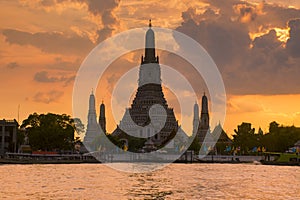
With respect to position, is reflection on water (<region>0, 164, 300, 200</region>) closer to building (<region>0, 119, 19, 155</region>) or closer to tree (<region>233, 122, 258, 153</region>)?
building (<region>0, 119, 19, 155</region>)

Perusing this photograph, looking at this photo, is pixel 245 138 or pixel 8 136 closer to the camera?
pixel 8 136

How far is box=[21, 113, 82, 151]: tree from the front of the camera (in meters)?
139

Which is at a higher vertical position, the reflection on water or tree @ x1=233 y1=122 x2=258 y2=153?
tree @ x1=233 y1=122 x2=258 y2=153

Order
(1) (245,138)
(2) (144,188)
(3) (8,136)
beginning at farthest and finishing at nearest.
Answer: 1. (1) (245,138)
2. (3) (8,136)
3. (2) (144,188)

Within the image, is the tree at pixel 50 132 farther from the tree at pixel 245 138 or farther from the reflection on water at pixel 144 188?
the reflection on water at pixel 144 188

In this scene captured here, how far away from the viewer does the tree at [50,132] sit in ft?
455

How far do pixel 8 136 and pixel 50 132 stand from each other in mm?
10442

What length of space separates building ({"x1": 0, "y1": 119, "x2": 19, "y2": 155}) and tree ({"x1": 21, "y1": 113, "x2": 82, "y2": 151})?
3344 mm

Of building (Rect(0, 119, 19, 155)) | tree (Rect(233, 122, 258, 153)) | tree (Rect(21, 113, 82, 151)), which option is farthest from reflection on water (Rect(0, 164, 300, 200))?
tree (Rect(233, 122, 258, 153))

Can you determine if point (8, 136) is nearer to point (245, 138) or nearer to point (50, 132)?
point (50, 132)

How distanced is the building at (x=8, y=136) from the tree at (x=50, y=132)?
3.34 metres

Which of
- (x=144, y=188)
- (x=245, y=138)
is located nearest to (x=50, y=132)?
(x=245, y=138)

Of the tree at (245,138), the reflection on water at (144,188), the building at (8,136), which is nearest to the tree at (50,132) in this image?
the building at (8,136)

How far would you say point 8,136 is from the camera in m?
143
